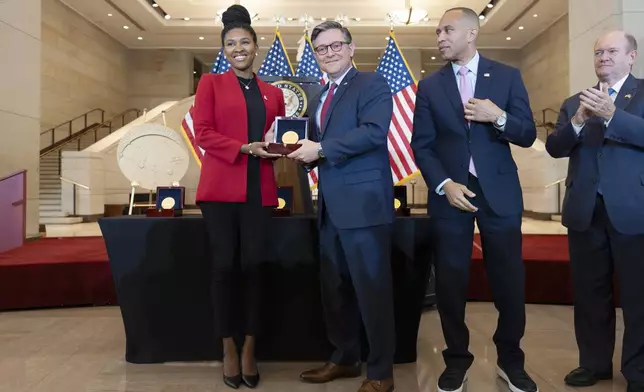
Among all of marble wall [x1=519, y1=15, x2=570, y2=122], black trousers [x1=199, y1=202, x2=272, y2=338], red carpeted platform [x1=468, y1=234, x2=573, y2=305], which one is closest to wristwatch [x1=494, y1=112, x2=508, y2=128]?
black trousers [x1=199, y1=202, x2=272, y2=338]

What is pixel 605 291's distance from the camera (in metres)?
2.68

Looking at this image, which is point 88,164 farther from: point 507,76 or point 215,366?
point 507,76

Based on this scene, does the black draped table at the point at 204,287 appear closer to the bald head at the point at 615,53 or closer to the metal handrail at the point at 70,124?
the bald head at the point at 615,53

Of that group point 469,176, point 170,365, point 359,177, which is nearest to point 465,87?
point 469,176

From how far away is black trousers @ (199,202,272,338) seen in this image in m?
2.57

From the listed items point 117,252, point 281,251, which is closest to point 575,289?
point 281,251

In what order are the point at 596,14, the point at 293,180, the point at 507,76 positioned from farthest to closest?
the point at 596,14 < the point at 293,180 < the point at 507,76

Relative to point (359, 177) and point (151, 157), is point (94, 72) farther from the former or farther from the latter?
point (359, 177)

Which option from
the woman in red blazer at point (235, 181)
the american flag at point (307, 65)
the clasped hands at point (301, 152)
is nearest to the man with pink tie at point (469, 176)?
the clasped hands at point (301, 152)

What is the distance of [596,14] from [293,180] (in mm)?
4028

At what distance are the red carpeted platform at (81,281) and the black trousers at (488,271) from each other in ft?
7.37

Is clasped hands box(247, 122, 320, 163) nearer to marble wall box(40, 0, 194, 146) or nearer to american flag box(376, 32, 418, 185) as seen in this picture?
american flag box(376, 32, 418, 185)

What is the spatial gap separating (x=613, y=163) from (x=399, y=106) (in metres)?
3.48

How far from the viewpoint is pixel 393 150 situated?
579 centimetres
